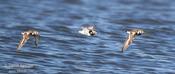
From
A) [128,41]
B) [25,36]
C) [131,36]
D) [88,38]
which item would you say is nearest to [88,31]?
[88,38]

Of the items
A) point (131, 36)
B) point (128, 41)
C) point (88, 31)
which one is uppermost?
point (88, 31)

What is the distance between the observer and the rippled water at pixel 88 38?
71.2 ft

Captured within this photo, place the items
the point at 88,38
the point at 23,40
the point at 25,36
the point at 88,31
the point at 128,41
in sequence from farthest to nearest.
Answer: the point at 88,31
the point at 88,38
the point at 128,41
the point at 23,40
the point at 25,36

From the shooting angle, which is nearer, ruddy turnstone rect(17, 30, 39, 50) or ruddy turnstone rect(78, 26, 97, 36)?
ruddy turnstone rect(17, 30, 39, 50)

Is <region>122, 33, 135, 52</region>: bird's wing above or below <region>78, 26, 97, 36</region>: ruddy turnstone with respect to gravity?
below

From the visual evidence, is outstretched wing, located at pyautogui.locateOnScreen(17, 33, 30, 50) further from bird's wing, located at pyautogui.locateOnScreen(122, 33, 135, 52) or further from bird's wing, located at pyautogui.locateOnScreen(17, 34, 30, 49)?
bird's wing, located at pyautogui.locateOnScreen(122, 33, 135, 52)

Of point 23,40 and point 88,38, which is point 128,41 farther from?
point 23,40

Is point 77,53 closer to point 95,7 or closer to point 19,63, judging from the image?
point 19,63

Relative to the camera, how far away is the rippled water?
21.7 metres

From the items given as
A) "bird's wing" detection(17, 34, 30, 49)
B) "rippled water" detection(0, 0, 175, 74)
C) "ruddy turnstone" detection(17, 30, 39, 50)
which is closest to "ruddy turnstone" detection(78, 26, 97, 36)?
"rippled water" detection(0, 0, 175, 74)

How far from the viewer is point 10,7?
32.5 m

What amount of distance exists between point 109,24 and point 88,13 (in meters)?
3.08

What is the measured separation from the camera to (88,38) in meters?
26.5

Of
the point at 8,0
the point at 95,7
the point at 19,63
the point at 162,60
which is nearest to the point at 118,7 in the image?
Answer: the point at 95,7
